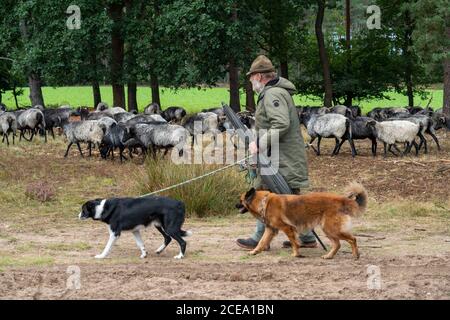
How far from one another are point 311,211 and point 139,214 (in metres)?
1.96

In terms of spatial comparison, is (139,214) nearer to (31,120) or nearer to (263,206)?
(263,206)

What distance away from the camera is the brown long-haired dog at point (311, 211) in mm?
9328

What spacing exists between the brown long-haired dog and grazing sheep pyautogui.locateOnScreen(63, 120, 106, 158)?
1485 cm

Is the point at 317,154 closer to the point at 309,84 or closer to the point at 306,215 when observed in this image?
the point at 306,215

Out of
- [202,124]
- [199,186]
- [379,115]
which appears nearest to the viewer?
[199,186]

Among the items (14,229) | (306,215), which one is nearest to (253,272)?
(306,215)

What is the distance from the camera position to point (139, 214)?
9.70 meters

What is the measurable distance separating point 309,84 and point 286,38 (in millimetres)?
2956

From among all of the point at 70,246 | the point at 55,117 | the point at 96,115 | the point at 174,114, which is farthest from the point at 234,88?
the point at 70,246

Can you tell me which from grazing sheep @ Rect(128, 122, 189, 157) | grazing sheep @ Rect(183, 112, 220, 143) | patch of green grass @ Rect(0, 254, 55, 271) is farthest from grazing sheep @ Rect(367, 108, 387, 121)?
patch of green grass @ Rect(0, 254, 55, 271)

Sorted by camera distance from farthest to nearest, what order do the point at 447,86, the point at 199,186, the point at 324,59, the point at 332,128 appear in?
the point at 324,59, the point at 447,86, the point at 332,128, the point at 199,186

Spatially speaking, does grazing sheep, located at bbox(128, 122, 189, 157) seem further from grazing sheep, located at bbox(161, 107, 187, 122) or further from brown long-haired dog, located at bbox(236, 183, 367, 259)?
brown long-haired dog, located at bbox(236, 183, 367, 259)

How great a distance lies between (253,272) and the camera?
8641 mm

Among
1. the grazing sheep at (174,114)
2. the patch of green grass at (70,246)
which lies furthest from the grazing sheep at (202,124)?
the patch of green grass at (70,246)
